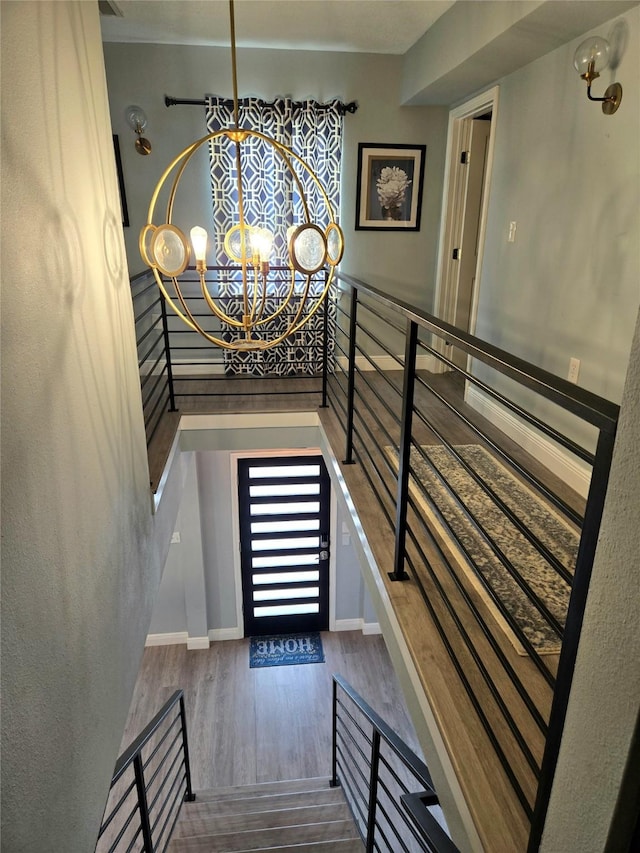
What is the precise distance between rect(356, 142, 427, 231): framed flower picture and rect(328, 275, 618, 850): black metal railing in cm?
144

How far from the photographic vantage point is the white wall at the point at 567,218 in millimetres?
2355

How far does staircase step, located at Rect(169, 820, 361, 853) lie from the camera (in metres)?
3.20

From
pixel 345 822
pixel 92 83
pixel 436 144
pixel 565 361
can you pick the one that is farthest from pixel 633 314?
pixel 345 822

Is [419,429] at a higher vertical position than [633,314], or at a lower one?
lower

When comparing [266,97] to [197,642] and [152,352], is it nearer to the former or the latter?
[152,352]

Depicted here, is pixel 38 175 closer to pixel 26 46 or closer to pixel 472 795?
pixel 26 46

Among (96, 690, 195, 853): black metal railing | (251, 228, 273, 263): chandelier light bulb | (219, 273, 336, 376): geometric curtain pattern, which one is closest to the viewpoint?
(251, 228, 273, 263): chandelier light bulb

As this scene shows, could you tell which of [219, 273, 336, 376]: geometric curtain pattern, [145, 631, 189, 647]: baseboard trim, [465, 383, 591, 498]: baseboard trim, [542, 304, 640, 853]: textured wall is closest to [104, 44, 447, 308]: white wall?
[219, 273, 336, 376]: geometric curtain pattern

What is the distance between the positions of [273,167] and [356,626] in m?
4.74

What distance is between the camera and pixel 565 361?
285 cm

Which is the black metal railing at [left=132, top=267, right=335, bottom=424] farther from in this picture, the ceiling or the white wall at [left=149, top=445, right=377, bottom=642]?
the ceiling

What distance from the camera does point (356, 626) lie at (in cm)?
623

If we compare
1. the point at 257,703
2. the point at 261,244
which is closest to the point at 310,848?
the point at 257,703

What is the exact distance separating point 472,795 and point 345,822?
108 inches
